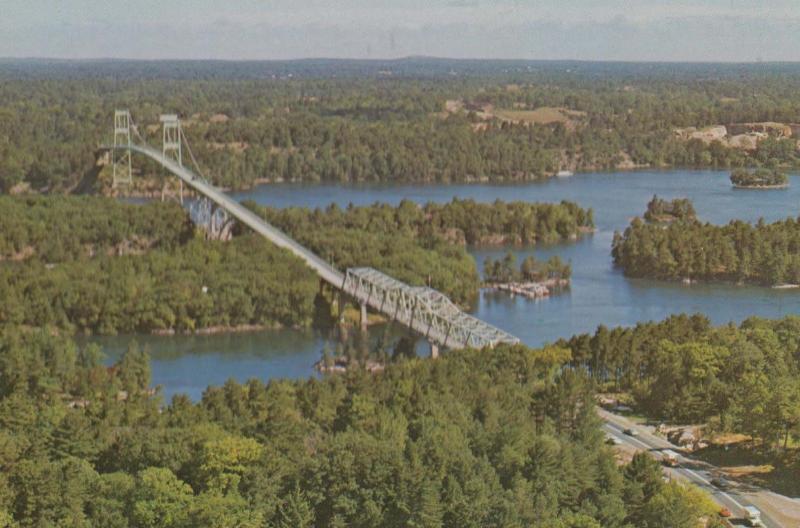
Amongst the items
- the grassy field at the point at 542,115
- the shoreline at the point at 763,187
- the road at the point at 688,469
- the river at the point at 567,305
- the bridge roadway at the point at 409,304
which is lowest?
the river at the point at 567,305

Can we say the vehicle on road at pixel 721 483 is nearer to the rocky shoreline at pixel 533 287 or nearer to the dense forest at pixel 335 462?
the dense forest at pixel 335 462

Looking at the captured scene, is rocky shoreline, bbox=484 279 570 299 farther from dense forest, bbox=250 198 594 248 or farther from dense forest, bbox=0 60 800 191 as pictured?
dense forest, bbox=0 60 800 191

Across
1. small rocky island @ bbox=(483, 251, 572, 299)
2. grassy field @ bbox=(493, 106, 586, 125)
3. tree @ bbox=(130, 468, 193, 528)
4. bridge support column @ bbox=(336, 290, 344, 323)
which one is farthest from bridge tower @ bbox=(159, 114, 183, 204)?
tree @ bbox=(130, 468, 193, 528)

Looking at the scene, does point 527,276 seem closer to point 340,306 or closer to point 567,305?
point 567,305

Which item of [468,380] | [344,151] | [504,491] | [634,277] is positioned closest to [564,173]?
[344,151]

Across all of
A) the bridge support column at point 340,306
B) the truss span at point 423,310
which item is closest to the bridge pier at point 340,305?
the bridge support column at point 340,306

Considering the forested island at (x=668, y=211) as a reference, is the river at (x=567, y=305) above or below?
below

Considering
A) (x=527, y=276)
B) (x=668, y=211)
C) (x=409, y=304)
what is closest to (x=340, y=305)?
(x=409, y=304)
